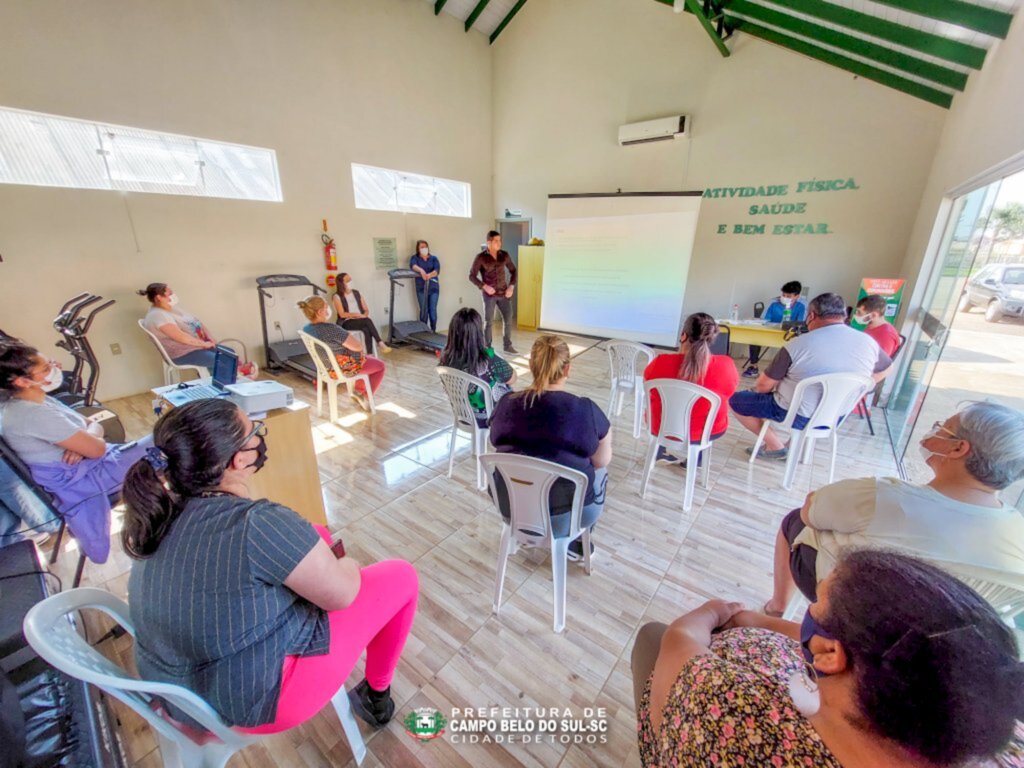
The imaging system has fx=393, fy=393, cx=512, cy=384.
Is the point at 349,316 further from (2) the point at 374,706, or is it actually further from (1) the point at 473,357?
(2) the point at 374,706

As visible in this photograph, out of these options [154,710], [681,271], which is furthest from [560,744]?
[681,271]

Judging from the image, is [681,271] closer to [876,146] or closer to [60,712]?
[876,146]

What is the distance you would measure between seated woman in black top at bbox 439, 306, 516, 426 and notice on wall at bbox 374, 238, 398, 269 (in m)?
3.81

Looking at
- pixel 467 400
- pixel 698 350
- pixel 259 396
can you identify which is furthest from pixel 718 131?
pixel 259 396

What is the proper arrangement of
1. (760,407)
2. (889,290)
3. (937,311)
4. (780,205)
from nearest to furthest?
1. (760,407)
2. (937,311)
3. (889,290)
4. (780,205)

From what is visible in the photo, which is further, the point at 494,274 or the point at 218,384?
the point at 494,274

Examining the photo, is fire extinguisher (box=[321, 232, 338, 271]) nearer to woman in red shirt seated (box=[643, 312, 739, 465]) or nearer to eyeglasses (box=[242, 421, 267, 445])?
woman in red shirt seated (box=[643, 312, 739, 465])

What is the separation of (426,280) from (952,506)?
578cm

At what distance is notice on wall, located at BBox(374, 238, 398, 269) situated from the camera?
5.56 meters

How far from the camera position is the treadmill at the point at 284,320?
4438 mm

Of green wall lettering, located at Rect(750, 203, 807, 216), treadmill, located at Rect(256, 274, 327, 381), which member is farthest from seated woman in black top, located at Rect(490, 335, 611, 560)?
green wall lettering, located at Rect(750, 203, 807, 216)

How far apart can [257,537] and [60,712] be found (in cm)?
90

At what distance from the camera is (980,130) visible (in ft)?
8.52

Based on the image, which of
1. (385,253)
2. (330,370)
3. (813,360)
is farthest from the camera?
(385,253)
